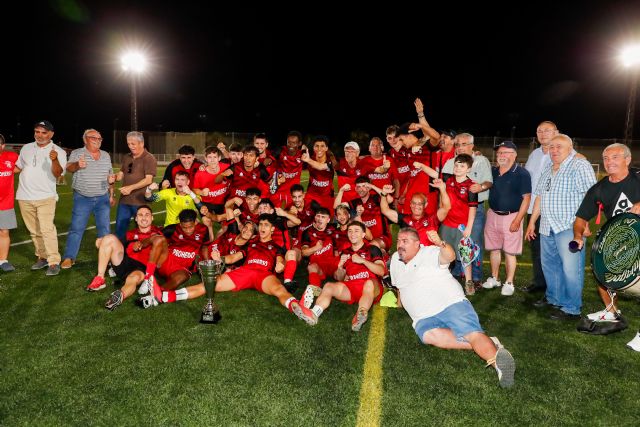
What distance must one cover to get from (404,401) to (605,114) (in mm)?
55662

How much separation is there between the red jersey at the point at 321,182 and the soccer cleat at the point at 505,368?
482cm

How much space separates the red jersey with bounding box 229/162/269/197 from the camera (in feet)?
25.2

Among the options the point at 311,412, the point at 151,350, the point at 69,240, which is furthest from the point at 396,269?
the point at 69,240

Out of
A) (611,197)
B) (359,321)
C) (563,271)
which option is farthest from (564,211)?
(359,321)

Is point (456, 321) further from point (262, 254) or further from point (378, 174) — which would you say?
point (378, 174)

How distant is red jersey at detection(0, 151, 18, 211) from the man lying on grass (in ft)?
10.9

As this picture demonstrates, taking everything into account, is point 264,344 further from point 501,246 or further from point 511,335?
point 501,246

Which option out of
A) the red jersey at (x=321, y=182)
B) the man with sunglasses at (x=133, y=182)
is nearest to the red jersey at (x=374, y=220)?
the red jersey at (x=321, y=182)

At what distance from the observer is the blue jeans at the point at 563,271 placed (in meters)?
5.40

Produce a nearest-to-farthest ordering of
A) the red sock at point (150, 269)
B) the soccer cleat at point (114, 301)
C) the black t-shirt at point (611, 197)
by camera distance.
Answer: the black t-shirt at point (611, 197) < the soccer cleat at point (114, 301) < the red sock at point (150, 269)

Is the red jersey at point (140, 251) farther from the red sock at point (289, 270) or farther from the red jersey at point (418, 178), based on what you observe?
the red jersey at point (418, 178)

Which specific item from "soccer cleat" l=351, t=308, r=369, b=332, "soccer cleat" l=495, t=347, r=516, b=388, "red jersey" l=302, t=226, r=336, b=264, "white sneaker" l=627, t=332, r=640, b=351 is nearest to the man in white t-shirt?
"soccer cleat" l=495, t=347, r=516, b=388

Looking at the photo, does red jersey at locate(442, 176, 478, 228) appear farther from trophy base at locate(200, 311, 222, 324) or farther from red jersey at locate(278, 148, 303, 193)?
trophy base at locate(200, 311, 222, 324)

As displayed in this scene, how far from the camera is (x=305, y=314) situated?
5.11 m
